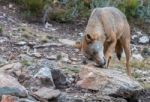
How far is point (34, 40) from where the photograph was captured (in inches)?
406

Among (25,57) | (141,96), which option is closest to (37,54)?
(25,57)

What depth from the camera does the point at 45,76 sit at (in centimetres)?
731

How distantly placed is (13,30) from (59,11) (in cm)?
192

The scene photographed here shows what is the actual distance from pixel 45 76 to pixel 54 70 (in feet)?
1.46

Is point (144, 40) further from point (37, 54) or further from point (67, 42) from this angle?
point (37, 54)

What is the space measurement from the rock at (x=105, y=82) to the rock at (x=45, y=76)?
444mm

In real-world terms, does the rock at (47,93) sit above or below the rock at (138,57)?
above

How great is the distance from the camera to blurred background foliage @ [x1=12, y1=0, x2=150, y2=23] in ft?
39.3

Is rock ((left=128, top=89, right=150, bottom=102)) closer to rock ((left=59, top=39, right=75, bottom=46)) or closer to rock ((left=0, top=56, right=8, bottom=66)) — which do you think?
rock ((left=0, top=56, right=8, bottom=66))

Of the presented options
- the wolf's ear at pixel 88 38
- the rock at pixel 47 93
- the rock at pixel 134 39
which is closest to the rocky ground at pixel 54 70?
the rock at pixel 47 93

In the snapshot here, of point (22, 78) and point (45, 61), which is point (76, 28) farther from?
point (22, 78)

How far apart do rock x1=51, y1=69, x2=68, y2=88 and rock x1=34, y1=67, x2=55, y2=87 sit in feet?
0.47

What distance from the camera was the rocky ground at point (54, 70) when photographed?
22.8ft

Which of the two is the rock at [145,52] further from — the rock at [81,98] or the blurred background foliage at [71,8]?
the rock at [81,98]
